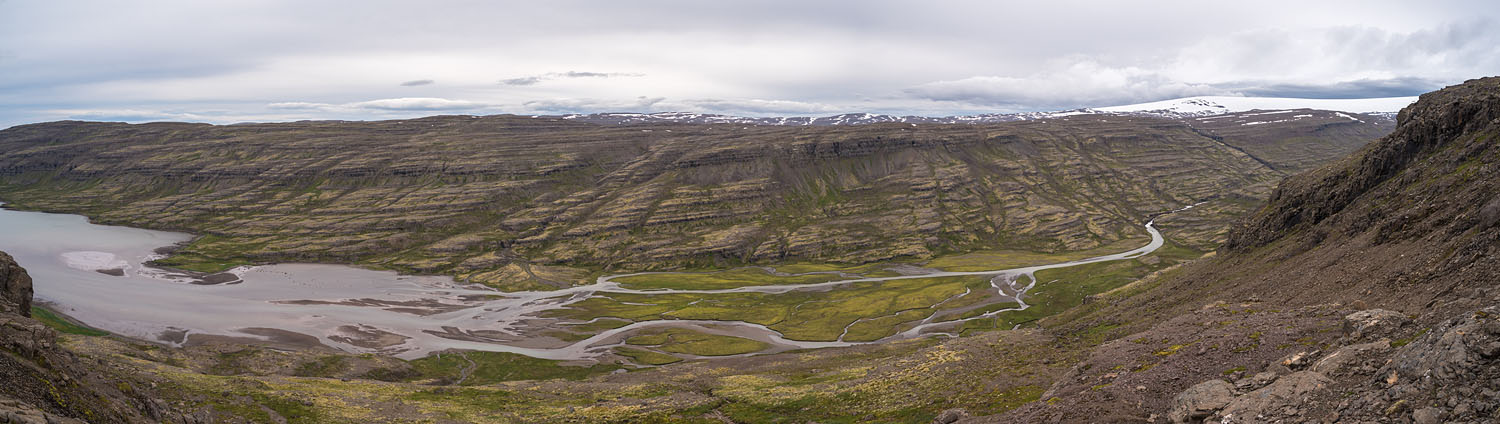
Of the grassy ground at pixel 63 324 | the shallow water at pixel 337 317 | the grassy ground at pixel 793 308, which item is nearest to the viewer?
the grassy ground at pixel 63 324

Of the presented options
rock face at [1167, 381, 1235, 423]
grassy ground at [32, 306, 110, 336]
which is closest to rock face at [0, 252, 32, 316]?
grassy ground at [32, 306, 110, 336]

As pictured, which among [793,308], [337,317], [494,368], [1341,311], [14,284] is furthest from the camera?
[793,308]

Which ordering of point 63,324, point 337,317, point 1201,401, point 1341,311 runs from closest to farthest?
point 1201,401 → point 1341,311 → point 63,324 → point 337,317

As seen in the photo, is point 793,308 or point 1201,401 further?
point 793,308

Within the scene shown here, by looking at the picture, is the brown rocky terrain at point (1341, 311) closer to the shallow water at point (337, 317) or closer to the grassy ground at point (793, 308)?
the grassy ground at point (793, 308)

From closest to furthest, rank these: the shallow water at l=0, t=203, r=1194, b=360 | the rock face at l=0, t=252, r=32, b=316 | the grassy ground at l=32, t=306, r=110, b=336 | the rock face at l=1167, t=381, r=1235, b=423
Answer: the rock face at l=1167, t=381, r=1235, b=423
the rock face at l=0, t=252, r=32, b=316
the grassy ground at l=32, t=306, r=110, b=336
the shallow water at l=0, t=203, r=1194, b=360

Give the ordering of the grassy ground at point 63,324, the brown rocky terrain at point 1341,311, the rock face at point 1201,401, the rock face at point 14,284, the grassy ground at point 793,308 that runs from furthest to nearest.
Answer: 1. the grassy ground at point 793,308
2. the grassy ground at point 63,324
3. the rock face at point 14,284
4. the rock face at point 1201,401
5. the brown rocky terrain at point 1341,311

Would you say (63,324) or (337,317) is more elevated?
(63,324)

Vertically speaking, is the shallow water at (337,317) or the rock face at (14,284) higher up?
the rock face at (14,284)

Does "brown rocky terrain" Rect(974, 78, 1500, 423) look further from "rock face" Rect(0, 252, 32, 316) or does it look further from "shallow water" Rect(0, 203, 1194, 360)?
"rock face" Rect(0, 252, 32, 316)

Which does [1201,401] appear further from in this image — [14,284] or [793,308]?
[793,308]

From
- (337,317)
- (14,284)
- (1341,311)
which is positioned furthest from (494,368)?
(1341,311)

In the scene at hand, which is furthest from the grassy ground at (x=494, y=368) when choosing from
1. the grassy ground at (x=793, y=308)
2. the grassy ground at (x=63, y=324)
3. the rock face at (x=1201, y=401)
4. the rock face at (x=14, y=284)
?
the rock face at (x=1201, y=401)

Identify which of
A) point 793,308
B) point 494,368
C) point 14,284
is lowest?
point 793,308
